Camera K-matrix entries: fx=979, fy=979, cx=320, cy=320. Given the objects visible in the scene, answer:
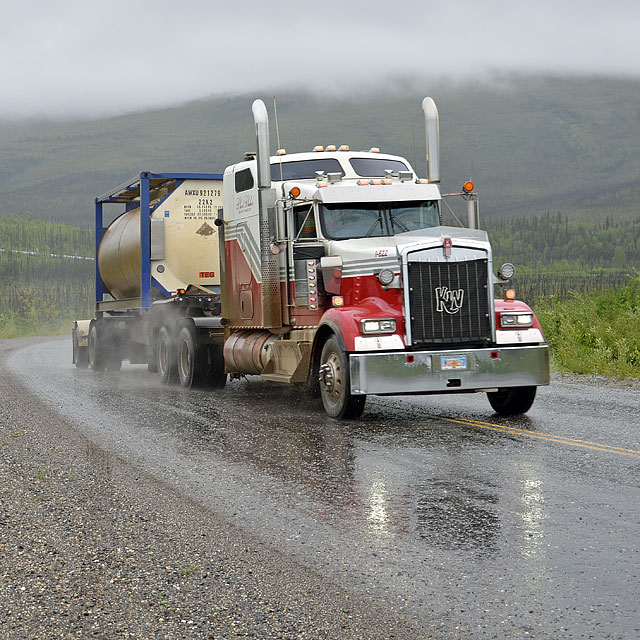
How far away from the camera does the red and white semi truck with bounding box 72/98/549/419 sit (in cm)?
1062

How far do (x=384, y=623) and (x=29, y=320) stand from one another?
53631 mm

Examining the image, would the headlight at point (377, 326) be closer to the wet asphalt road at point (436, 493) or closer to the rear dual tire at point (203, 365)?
the wet asphalt road at point (436, 493)

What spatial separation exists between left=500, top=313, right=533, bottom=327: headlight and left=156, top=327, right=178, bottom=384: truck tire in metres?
6.90

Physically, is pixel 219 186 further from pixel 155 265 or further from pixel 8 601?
pixel 8 601

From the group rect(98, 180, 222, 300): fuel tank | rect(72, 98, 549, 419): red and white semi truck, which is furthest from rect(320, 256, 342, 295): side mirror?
rect(98, 180, 222, 300): fuel tank

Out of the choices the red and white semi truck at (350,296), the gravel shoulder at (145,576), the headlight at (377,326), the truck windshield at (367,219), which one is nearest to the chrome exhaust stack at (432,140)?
the red and white semi truck at (350,296)

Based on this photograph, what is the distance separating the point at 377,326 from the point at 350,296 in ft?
3.39

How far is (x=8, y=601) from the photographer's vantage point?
458 centimetres

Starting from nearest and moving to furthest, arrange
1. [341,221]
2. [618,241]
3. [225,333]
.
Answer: [341,221], [225,333], [618,241]

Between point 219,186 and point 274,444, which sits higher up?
point 219,186

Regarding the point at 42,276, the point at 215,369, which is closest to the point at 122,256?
the point at 215,369

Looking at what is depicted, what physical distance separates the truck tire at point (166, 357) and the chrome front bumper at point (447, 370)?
6.46 metres

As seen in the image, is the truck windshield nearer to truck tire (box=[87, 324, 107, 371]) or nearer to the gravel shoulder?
the gravel shoulder

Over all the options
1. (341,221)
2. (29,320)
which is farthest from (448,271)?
(29,320)
